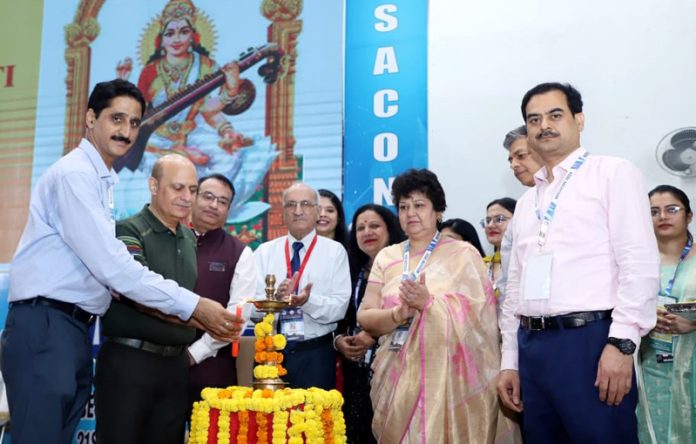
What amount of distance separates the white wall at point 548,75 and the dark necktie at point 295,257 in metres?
1.23

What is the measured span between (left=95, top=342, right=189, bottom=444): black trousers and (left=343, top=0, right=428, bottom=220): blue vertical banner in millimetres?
2298

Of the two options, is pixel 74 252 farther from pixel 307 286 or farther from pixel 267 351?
pixel 307 286

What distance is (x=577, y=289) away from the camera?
6.57ft

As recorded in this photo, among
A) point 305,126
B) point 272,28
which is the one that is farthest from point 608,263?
point 272,28

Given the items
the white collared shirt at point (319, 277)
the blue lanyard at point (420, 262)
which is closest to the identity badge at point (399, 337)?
the blue lanyard at point (420, 262)

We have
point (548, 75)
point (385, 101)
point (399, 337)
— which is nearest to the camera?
point (399, 337)

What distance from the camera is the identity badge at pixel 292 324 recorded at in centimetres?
301

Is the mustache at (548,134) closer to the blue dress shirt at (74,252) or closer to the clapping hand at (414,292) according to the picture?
the clapping hand at (414,292)

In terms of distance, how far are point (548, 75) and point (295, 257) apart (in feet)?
6.68

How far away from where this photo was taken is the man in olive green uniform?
2.38 meters

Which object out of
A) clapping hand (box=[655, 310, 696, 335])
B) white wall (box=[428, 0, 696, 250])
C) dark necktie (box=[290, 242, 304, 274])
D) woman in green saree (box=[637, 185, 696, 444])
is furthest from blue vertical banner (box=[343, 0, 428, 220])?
clapping hand (box=[655, 310, 696, 335])

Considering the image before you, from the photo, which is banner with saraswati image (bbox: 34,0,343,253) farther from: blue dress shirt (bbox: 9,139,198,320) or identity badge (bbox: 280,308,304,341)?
blue dress shirt (bbox: 9,139,198,320)

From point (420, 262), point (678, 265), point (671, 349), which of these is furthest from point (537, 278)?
point (678, 265)

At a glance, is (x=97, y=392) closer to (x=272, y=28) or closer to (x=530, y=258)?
(x=530, y=258)
